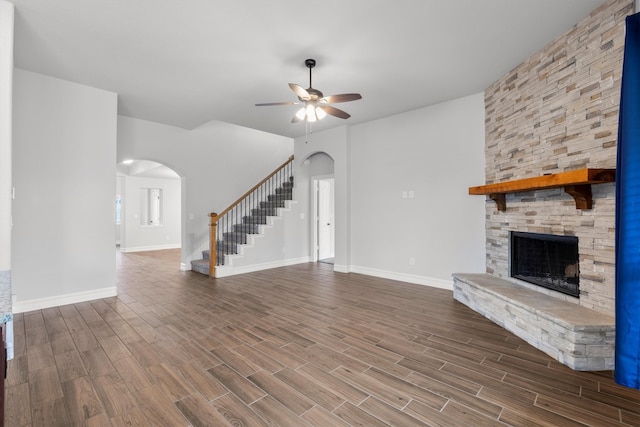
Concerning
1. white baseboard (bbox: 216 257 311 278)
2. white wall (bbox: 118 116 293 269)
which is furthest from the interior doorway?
white wall (bbox: 118 116 293 269)

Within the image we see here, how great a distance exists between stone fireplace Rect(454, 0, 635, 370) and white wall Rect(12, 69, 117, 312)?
528cm

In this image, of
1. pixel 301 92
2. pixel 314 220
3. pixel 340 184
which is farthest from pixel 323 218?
pixel 301 92

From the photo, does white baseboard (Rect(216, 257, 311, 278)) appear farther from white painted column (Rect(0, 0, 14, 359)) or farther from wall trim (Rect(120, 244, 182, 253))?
wall trim (Rect(120, 244, 182, 253))

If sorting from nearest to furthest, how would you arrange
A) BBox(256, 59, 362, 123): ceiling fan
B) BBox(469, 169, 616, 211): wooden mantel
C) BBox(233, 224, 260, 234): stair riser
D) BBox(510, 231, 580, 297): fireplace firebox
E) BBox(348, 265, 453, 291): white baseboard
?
BBox(469, 169, 616, 211): wooden mantel → BBox(510, 231, 580, 297): fireplace firebox → BBox(256, 59, 362, 123): ceiling fan → BBox(348, 265, 453, 291): white baseboard → BBox(233, 224, 260, 234): stair riser

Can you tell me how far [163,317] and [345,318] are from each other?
2202 mm

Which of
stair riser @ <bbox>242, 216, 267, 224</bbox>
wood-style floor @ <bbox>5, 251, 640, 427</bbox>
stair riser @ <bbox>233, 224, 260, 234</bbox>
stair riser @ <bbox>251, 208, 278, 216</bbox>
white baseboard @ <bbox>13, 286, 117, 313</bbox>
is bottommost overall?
wood-style floor @ <bbox>5, 251, 640, 427</bbox>

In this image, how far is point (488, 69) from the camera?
3.88 metres

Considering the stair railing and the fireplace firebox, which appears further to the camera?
the stair railing

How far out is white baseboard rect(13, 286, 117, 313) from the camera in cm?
388

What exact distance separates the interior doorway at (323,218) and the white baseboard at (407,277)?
1464mm

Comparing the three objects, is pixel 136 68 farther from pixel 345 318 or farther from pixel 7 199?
pixel 345 318

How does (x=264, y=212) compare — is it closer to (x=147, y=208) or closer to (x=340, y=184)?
(x=340, y=184)

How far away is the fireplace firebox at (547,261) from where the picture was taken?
123 inches

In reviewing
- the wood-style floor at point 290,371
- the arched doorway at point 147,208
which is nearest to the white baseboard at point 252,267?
the wood-style floor at point 290,371
